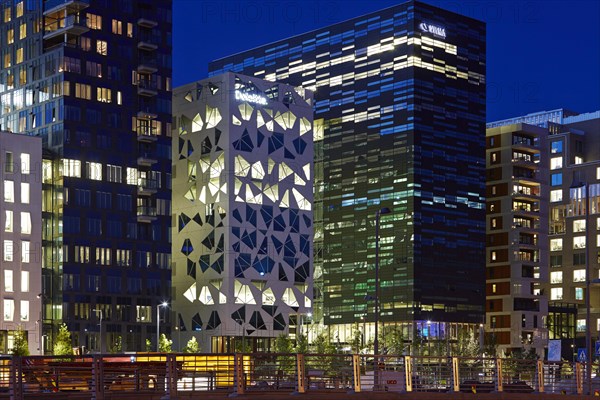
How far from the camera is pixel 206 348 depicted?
16188 cm

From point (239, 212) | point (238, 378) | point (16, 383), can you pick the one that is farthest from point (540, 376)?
point (239, 212)

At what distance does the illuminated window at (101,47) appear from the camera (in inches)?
6131

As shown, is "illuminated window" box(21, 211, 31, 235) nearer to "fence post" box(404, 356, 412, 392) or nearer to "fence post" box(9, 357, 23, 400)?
"fence post" box(404, 356, 412, 392)

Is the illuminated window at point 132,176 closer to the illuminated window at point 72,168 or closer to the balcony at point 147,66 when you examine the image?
the illuminated window at point 72,168

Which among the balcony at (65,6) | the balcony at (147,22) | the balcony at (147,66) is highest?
the balcony at (65,6)

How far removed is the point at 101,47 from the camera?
156125 mm

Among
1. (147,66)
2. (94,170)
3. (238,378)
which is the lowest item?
(238,378)

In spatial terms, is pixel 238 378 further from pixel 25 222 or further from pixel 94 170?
pixel 94 170

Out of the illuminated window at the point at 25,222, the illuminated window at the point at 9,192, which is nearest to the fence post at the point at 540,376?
the illuminated window at the point at 25,222

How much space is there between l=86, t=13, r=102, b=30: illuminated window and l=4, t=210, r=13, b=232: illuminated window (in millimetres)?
27618

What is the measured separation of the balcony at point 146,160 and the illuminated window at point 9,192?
746 inches

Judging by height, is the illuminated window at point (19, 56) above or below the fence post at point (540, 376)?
above

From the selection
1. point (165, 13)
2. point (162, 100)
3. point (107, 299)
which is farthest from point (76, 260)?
Result: point (165, 13)

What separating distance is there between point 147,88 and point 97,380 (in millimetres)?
129680
